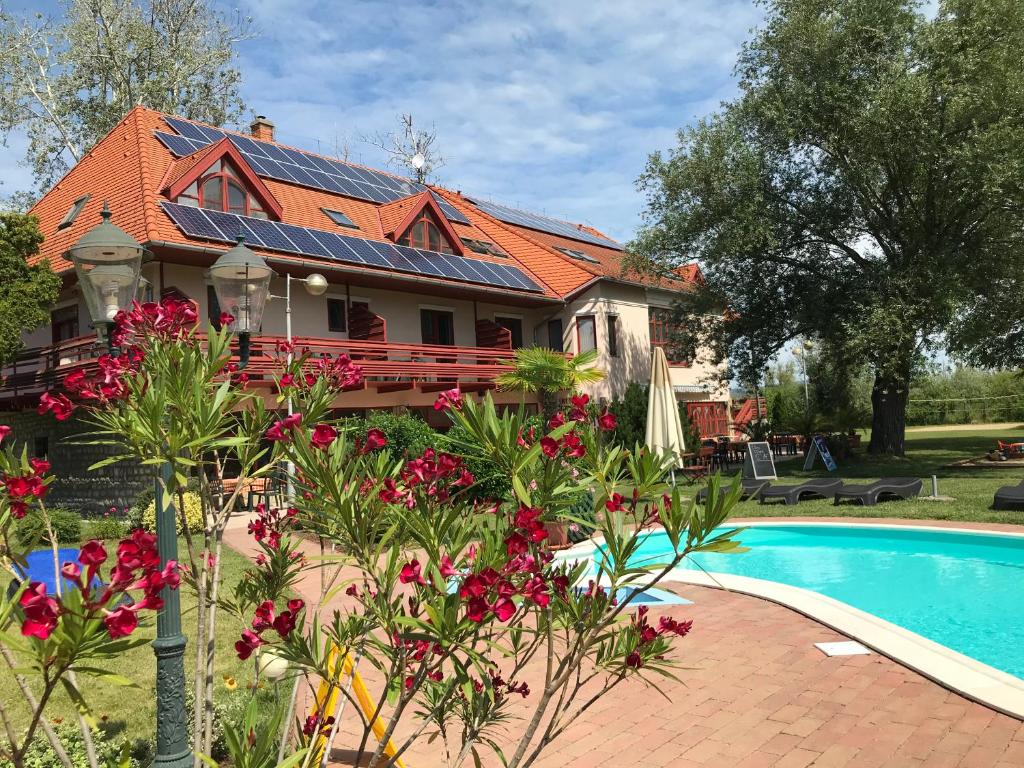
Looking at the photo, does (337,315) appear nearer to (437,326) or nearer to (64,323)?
(437,326)

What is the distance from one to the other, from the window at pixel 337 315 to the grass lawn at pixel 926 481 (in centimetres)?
1170

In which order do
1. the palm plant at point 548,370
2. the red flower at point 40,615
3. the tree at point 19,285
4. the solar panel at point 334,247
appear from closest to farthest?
the red flower at point 40,615, the tree at point 19,285, the palm plant at point 548,370, the solar panel at point 334,247

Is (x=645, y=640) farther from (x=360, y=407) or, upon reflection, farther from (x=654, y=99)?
(x=654, y=99)

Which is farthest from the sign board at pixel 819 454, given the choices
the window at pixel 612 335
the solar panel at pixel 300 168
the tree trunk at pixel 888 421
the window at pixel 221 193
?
the window at pixel 221 193

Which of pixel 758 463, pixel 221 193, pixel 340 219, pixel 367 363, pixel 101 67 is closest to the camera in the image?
pixel 221 193

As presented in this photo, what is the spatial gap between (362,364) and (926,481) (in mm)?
13940

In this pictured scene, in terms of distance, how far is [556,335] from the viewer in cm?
2627

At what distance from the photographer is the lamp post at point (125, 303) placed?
125 inches

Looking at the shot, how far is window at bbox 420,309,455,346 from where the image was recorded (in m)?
23.2

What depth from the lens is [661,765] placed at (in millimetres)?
4254

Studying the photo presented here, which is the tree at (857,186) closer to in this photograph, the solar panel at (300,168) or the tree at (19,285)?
the solar panel at (300,168)

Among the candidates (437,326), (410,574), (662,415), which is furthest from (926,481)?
(410,574)

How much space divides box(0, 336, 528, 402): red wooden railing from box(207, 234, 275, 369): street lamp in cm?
906

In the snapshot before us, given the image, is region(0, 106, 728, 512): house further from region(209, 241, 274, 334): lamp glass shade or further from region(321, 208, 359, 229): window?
region(209, 241, 274, 334): lamp glass shade
